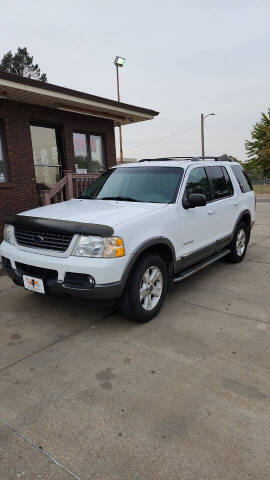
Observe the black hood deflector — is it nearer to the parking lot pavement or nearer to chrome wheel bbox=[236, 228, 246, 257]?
the parking lot pavement

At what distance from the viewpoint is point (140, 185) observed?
182 inches

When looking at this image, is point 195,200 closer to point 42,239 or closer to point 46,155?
point 42,239

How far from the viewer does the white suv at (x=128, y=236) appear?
133 inches

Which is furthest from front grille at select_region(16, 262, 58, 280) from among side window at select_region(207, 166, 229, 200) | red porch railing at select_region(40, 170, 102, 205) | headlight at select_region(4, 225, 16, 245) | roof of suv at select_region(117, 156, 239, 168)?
red porch railing at select_region(40, 170, 102, 205)

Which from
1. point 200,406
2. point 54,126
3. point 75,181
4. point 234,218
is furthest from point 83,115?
point 200,406

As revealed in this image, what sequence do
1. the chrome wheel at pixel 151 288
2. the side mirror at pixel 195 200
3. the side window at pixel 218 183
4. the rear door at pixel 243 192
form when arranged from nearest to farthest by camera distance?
the chrome wheel at pixel 151 288, the side mirror at pixel 195 200, the side window at pixel 218 183, the rear door at pixel 243 192

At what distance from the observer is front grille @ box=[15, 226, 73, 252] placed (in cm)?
351

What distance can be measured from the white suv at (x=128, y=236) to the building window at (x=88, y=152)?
18.5 ft

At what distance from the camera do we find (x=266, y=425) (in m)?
2.30

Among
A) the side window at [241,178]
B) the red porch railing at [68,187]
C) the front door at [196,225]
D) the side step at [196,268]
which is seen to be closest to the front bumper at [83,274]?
the side step at [196,268]

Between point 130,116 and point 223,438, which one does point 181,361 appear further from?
point 130,116

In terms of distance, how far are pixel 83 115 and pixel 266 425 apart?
9.75m

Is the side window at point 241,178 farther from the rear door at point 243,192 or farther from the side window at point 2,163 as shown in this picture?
the side window at point 2,163

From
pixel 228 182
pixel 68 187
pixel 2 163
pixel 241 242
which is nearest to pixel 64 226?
pixel 228 182
